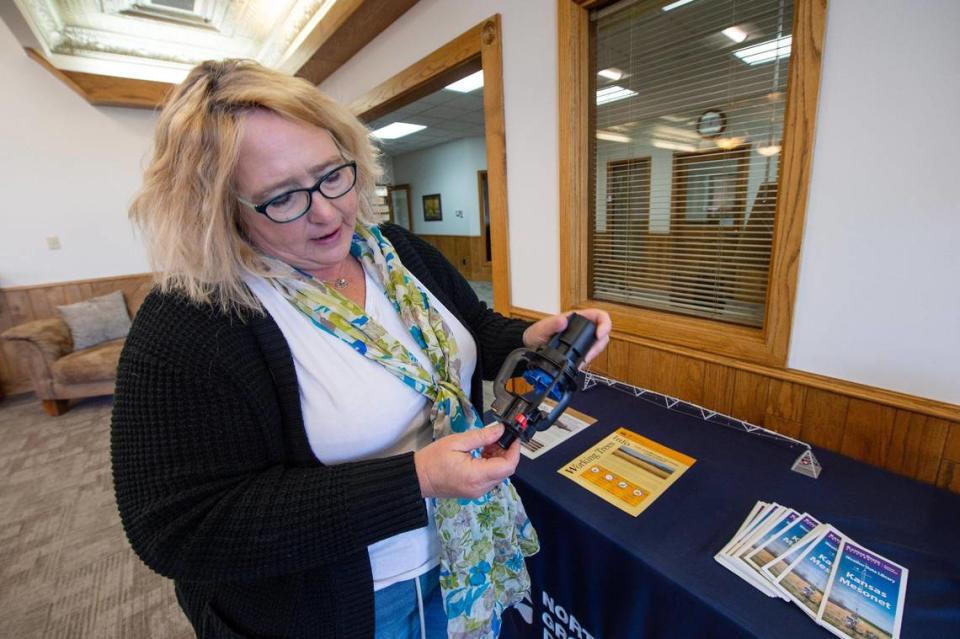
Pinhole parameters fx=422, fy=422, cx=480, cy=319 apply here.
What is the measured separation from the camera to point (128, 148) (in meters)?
3.93

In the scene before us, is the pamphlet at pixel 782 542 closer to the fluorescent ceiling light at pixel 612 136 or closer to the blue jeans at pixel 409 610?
the blue jeans at pixel 409 610

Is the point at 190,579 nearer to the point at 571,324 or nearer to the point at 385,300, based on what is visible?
the point at 385,300

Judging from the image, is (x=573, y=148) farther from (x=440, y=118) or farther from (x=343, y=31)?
(x=440, y=118)

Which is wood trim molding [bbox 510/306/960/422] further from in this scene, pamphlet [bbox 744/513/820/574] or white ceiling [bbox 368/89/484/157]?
white ceiling [bbox 368/89/484/157]

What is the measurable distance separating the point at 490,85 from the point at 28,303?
4.33 m

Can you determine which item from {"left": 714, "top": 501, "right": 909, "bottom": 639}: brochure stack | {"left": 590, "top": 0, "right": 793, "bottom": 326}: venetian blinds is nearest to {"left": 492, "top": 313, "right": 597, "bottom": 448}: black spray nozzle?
{"left": 714, "top": 501, "right": 909, "bottom": 639}: brochure stack

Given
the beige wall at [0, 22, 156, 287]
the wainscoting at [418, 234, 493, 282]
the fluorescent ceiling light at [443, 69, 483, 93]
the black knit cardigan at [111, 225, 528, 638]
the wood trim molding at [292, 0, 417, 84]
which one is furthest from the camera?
the wainscoting at [418, 234, 493, 282]

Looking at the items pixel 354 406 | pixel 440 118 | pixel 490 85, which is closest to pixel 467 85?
pixel 440 118

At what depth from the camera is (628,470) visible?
Result: 1043mm

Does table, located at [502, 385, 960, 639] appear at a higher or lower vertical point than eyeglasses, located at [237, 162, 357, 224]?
lower

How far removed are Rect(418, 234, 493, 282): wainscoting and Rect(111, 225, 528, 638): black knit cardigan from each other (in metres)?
7.07

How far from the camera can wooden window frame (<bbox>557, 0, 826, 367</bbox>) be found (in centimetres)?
105

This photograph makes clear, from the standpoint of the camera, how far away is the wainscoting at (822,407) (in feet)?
3.25

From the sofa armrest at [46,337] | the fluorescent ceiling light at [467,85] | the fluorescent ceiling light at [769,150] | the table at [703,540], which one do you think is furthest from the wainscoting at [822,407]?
the sofa armrest at [46,337]
